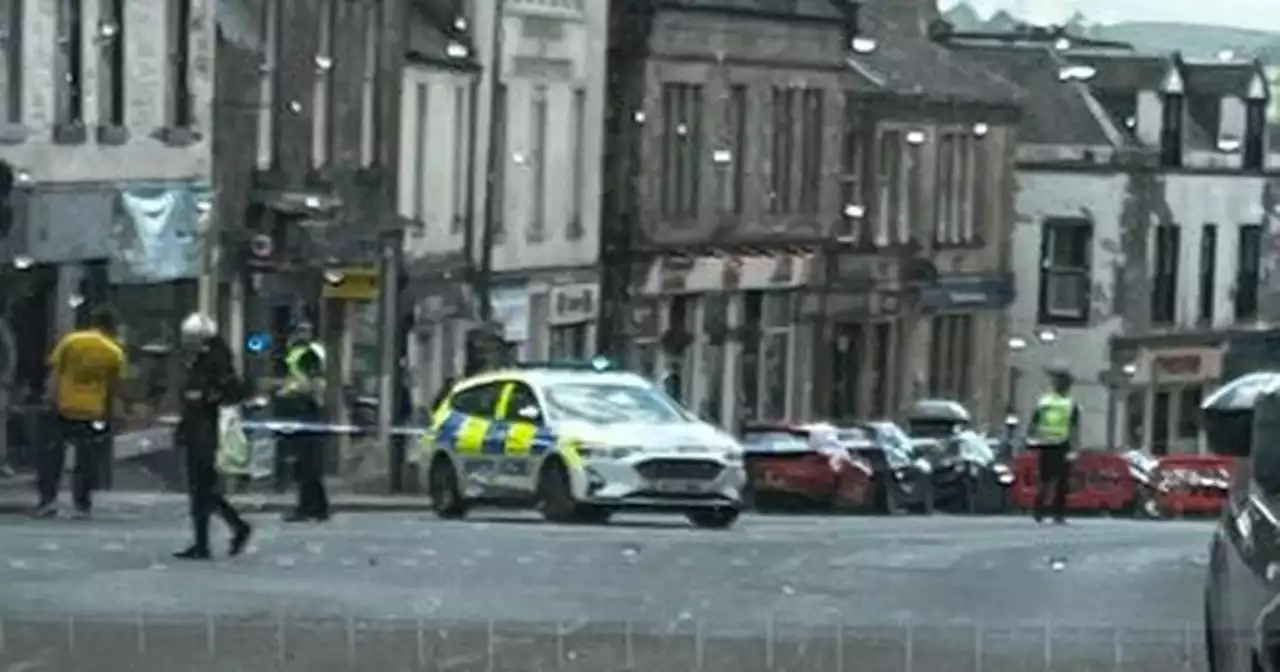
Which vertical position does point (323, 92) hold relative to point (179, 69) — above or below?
below

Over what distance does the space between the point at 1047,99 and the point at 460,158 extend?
610cm

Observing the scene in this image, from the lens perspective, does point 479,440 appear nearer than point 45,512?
No

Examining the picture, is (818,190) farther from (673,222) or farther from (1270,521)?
(1270,521)

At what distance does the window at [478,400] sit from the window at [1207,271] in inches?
202

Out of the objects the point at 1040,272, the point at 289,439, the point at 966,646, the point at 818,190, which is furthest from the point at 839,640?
the point at 818,190

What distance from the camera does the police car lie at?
2375 centimetres

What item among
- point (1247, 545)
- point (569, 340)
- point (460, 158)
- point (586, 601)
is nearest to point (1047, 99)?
point (460, 158)

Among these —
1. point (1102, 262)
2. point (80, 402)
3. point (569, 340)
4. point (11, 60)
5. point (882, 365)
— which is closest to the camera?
point (80, 402)

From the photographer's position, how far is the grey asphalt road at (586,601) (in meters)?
13.0

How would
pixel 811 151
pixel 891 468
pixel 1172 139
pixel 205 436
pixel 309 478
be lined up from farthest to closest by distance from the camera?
1. pixel 811 151
2. pixel 1172 139
3. pixel 891 468
4. pixel 309 478
5. pixel 205 436

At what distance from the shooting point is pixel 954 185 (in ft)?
126

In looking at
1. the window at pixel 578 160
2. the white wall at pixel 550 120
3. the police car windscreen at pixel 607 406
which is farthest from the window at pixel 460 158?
the police car windscreen at pixel 607 406

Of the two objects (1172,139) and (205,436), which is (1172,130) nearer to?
(1172,139)

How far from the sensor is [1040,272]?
1273 inches
